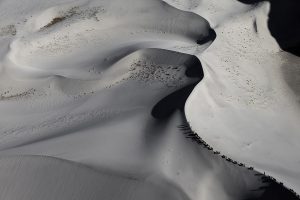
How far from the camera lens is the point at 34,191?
14047 millimetres

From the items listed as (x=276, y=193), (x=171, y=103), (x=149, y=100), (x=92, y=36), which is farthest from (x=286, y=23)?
(x=276, y=193)

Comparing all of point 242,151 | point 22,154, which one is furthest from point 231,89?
point 22,154

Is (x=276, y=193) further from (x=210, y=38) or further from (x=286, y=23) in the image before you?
(x=286, y=23)

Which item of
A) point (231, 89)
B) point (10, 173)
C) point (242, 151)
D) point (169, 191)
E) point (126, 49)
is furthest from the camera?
point (126, 49)

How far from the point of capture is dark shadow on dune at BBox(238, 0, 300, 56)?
2195cm

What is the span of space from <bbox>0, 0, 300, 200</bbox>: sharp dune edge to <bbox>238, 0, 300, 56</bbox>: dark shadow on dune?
75mm

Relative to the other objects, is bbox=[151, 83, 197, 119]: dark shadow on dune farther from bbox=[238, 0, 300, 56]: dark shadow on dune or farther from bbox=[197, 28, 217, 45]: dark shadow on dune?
bbox=[238, 0, 300, 56]: dark shadow on dune

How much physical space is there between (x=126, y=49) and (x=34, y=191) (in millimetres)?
9387

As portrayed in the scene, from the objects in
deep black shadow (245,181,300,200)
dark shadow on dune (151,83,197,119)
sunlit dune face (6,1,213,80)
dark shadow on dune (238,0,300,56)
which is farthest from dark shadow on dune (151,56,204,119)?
dark shadow on dune (238,0,300,56)

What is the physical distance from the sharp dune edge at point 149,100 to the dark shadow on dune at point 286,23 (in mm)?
75

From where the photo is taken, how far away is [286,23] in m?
23.1

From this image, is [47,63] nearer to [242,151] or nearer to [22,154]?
[22,154]

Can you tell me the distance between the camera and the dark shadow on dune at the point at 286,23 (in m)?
22.0

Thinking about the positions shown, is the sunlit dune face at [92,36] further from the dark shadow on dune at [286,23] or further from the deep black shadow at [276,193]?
the deep black shadow at [276,193]
